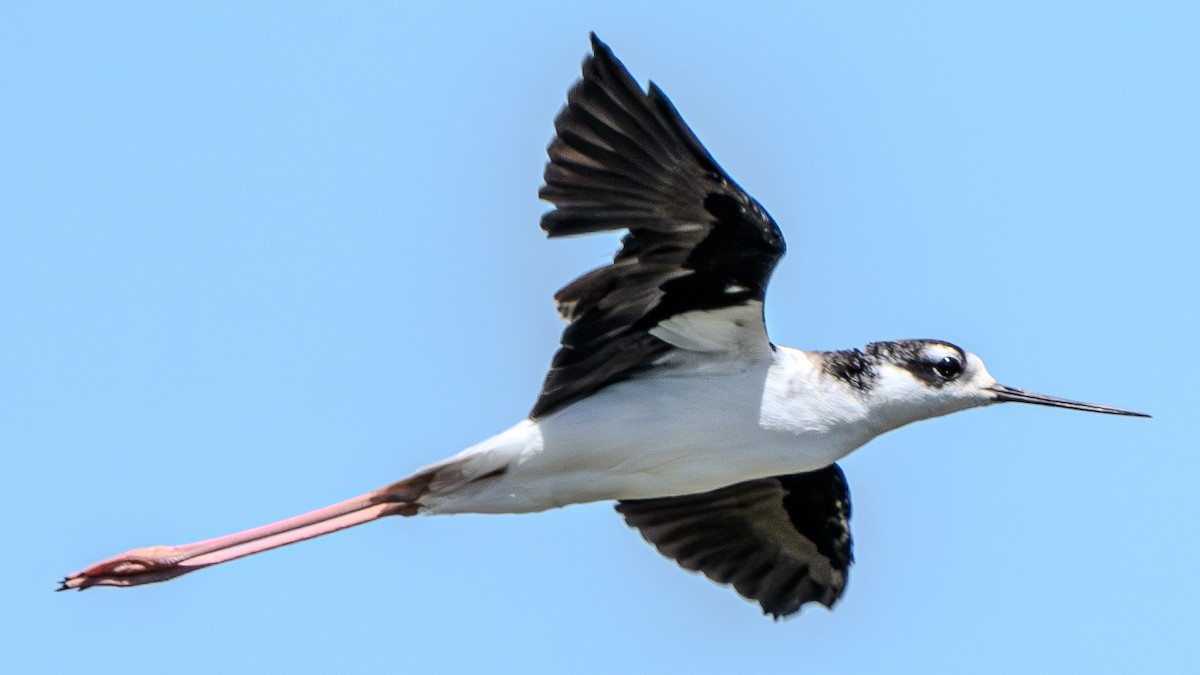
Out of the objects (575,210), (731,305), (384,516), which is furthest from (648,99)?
(384,516)

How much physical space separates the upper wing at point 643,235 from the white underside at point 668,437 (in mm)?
138

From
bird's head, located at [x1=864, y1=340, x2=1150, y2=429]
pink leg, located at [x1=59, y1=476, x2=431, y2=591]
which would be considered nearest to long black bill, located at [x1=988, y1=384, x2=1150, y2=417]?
bird's head, located at [x1=864, y1=340, x2=1150, y2=429]

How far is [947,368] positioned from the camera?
32.5ft

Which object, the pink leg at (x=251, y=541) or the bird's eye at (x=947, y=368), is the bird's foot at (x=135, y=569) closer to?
the pink leg at (x=251, y=541)

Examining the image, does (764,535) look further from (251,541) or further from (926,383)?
(251,541)

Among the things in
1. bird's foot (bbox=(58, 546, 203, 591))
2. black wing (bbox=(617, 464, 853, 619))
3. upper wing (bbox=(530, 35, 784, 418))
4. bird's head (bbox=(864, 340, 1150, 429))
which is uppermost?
upper wing (bbox=(530, 35, 784, 418))

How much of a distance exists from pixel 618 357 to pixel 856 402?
4.04ft

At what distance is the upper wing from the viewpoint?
8539mm

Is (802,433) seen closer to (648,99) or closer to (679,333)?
(679,333)

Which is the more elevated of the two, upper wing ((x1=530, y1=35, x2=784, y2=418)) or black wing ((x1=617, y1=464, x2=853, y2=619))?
upper wing ((x1=530, y1=35, x2=784, y2=418))

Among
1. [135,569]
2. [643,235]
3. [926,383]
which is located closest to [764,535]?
[926,383]

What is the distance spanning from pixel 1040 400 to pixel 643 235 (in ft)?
8.73

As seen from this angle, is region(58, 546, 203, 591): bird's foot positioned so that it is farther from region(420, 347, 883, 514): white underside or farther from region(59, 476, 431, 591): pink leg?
region(420, 347, 883, 514): white underside

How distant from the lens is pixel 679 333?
31.0ft
